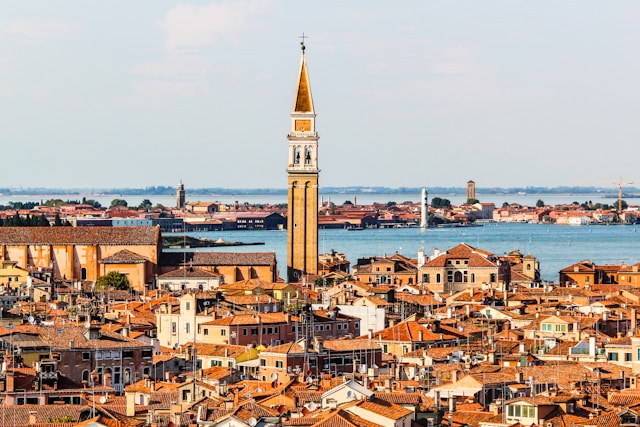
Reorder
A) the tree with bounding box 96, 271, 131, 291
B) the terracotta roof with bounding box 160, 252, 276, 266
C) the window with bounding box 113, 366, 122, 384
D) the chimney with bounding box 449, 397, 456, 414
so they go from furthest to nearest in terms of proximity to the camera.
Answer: the terracotta roof with bounding box 160, 252, 276, 266, the tree with bounding box 96, 271, 131, 291, the window with bounding box 113, 366, 122, 384, the chimney with bounding box 449, 397, 456, 414

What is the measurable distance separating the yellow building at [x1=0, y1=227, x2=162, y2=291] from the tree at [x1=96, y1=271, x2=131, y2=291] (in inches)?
130

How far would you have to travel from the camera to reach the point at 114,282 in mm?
44688

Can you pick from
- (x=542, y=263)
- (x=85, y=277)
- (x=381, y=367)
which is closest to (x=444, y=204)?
(x=542, y=263)

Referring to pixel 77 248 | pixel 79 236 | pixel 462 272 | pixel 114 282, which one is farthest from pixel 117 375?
pixel 79 236

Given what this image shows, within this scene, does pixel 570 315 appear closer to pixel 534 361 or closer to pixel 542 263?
pixel 534 361

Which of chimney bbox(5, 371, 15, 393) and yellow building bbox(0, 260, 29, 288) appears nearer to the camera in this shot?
chimney bbox(5, 371, 15, 393)

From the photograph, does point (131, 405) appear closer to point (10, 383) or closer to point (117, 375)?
point (10, 383)

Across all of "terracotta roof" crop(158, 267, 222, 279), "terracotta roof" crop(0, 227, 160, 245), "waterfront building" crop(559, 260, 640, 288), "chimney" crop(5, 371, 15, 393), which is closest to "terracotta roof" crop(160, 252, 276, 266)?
"terracotta roof" crop(0, 227, 160, 245)

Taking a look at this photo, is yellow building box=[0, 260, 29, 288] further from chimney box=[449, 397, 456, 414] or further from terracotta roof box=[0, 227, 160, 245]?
chimney box=[449, 397, 456, 414]

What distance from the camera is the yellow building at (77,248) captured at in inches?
1991

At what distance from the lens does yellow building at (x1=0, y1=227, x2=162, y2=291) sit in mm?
50562

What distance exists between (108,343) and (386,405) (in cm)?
611

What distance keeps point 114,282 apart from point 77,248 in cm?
714

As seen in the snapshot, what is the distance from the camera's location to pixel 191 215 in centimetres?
15775
